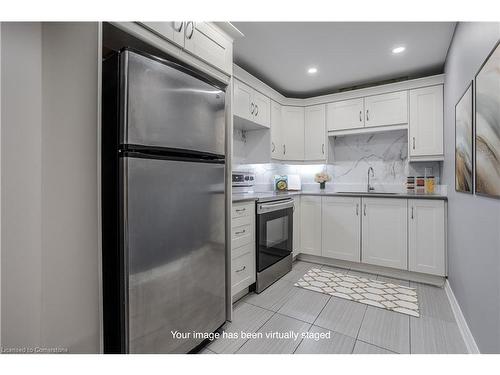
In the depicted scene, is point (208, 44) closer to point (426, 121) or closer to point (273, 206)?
point (273, 206)

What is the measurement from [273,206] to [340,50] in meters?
1.69

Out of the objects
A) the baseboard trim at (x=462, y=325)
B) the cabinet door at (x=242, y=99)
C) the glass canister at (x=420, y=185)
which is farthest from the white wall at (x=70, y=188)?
the glass canister at (x=420, y=185)

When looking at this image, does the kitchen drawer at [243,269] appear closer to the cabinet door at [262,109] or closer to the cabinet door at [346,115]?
the cabinet door at [262,109]

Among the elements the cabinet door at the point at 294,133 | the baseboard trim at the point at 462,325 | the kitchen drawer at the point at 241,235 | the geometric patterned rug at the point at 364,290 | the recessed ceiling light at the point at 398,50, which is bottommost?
the geometric patterned rug at the point at 364,290

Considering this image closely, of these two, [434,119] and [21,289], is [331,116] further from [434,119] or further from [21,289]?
[21,289]

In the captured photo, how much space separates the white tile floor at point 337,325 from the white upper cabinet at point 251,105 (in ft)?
6.13

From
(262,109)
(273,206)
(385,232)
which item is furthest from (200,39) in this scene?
(385,232)

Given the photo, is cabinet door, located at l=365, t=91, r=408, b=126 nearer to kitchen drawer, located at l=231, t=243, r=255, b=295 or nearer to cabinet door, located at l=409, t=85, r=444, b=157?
cabinet door, located at l=409, t=85, r=444, b=157

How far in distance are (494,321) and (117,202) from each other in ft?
6.08

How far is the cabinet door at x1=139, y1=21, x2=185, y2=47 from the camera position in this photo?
4.11 feet

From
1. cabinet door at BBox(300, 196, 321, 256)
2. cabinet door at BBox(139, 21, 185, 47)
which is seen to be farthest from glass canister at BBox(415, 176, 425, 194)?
cabinet door at BBox(139, 21, 185, 47)

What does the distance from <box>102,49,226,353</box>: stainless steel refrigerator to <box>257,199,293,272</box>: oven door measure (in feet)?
2.86

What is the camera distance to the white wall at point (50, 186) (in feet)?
3.32
